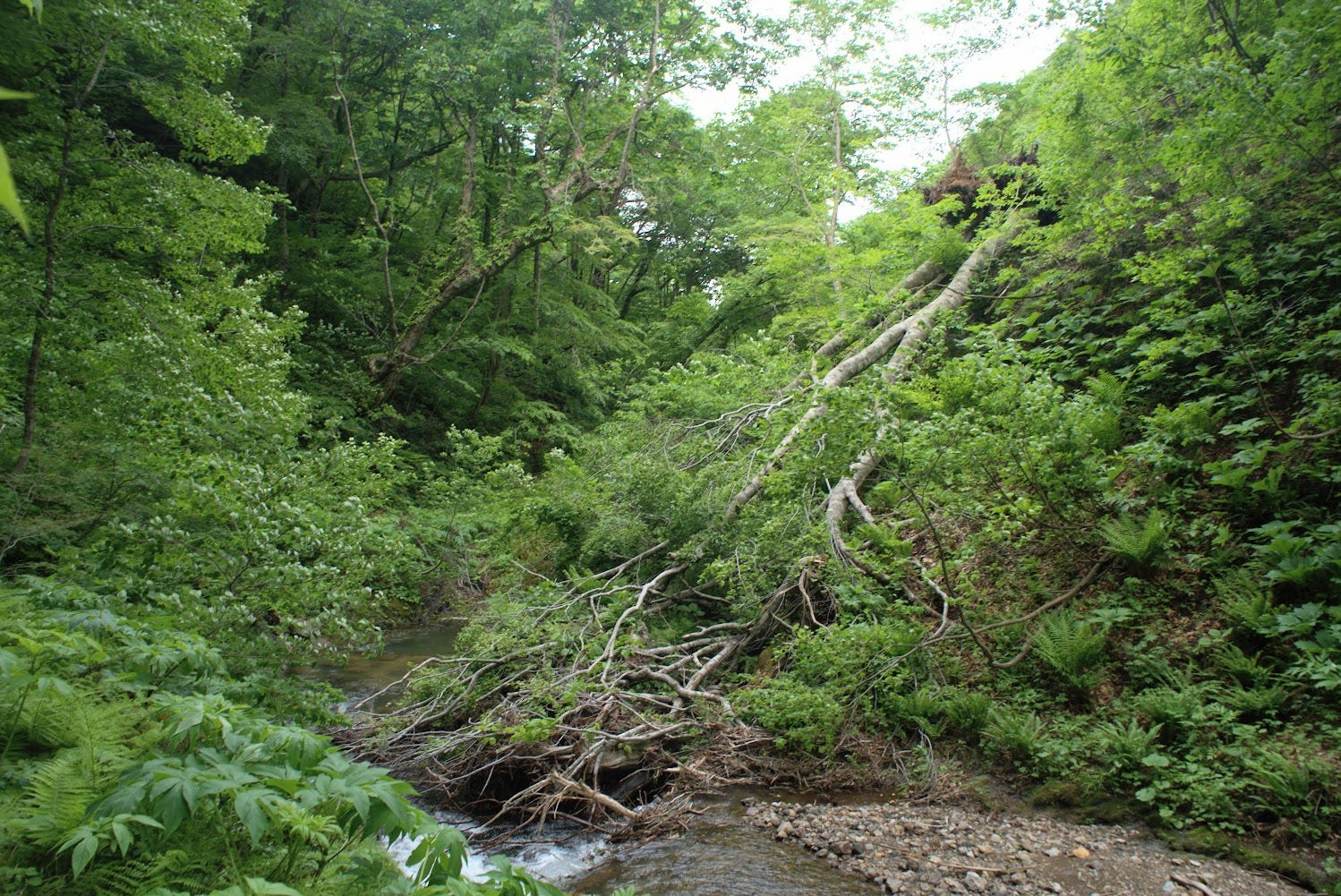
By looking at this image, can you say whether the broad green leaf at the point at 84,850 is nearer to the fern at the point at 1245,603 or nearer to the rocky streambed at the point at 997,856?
the rocky streambed at the point at 997,856

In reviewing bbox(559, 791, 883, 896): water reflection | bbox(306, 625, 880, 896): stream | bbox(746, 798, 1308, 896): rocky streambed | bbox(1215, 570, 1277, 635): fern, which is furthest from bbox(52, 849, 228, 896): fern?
bbox(1215, 570, 1277, 635): fern

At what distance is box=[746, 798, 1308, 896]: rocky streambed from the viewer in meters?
4.16

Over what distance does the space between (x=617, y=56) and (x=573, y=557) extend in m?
13.3

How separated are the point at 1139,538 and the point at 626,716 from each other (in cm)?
461

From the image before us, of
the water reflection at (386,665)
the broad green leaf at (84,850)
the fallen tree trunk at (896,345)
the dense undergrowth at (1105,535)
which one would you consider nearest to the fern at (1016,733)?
the dense undergrowth at (1105,535)

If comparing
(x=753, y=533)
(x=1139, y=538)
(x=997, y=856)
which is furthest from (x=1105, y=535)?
(x=753, y=533)

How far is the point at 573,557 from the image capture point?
11555mm

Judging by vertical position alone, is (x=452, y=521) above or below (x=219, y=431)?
below

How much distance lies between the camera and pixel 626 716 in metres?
6.82

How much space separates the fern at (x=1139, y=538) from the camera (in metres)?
6.06

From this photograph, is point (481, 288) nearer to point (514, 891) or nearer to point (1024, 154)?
point (1024, 154)

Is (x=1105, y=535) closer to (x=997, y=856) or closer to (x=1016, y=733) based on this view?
(x=1016, y=733)

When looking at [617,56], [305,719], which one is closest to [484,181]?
[617,56]

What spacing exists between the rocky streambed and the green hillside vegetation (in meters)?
0.30
